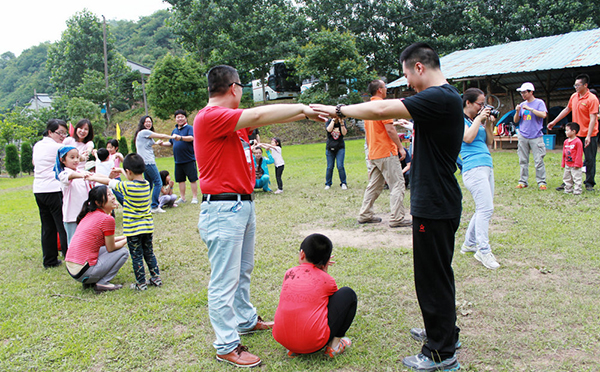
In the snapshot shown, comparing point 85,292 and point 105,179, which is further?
point 105,179

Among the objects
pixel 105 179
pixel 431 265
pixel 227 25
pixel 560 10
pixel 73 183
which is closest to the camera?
pixel 431 265

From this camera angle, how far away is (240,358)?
304cm

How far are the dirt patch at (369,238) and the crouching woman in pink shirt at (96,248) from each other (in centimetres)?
285

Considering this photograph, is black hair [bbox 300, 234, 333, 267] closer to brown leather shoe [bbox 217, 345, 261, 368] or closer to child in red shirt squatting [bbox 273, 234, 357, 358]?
child in red shirt squatting [bbox 273, 234, 357, 358]

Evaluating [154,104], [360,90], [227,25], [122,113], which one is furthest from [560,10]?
[122,113]

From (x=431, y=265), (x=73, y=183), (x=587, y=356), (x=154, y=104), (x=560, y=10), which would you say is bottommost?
(x=587, y=356)

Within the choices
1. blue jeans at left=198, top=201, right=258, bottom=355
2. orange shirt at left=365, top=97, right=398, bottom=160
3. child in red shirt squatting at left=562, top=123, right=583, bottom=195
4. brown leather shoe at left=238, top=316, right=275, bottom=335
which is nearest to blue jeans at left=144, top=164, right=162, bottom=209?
orange shirt at left=365, top=97, right=398, bottom=160

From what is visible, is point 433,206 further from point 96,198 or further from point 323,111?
point 96,198

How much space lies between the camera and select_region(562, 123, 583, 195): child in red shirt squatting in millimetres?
7797

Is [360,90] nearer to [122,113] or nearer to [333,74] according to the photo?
[333,74]

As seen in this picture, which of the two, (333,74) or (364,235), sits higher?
(333,74)

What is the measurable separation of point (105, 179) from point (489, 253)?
4650 mm

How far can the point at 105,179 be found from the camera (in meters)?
4.96

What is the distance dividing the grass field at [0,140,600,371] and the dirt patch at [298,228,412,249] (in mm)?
28
